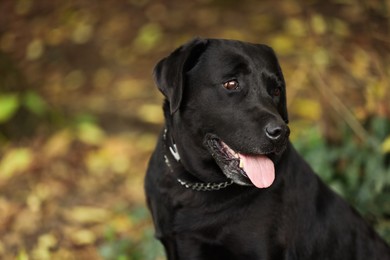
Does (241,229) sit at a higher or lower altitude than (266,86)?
lower

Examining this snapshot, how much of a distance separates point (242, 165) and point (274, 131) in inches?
10.5

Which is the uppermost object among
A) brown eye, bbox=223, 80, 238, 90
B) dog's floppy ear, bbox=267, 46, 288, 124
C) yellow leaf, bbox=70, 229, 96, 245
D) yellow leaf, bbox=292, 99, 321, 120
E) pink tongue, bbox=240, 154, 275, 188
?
brown eye, bbox=223, 80, 238, 90

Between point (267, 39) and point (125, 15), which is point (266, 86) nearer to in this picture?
point (267, 39)

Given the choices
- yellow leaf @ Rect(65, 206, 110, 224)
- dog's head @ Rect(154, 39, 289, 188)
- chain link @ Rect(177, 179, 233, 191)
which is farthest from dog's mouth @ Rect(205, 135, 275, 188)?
yellow leaf @ Rect(65, 206, 110, 224)

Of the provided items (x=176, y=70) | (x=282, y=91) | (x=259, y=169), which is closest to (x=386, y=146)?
(x=282, y=91)

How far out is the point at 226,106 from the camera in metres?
3.19

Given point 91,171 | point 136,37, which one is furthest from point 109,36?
point 91,171

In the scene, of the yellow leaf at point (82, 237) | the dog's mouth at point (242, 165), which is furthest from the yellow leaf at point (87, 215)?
the dog's mouth at point (242, 165)

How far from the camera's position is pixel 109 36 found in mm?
7941

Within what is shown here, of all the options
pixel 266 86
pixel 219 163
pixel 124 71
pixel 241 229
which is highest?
pixel 266 86

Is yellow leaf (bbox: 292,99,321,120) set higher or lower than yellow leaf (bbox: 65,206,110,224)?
lower

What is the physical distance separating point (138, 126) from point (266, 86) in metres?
3.27

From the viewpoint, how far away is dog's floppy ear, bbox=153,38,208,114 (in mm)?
3168

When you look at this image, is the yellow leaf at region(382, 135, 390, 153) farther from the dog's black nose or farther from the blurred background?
the dog's black nose
